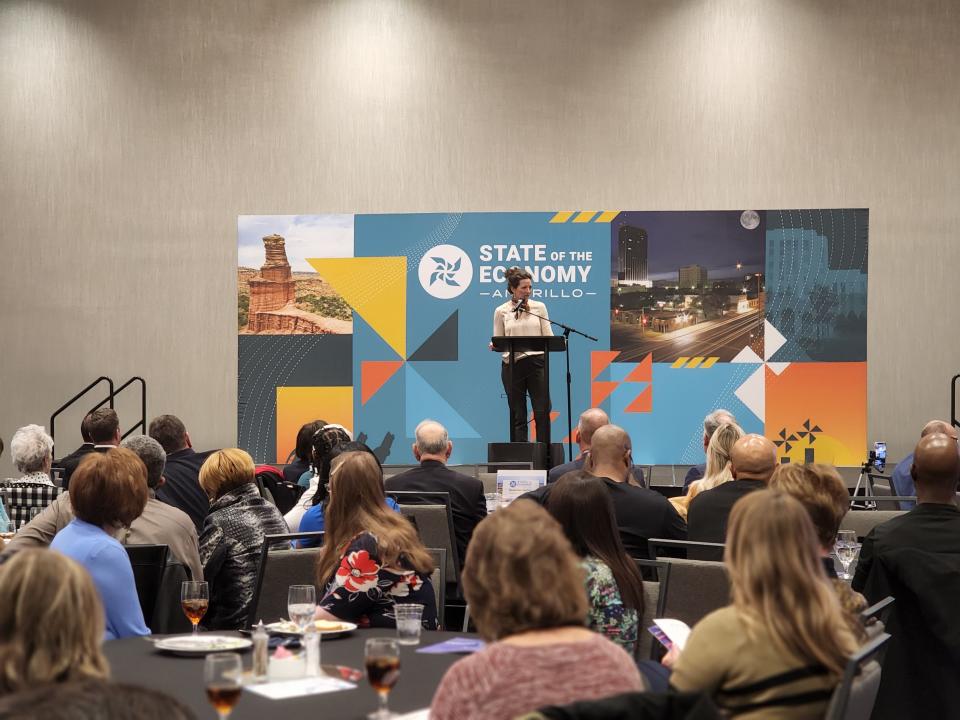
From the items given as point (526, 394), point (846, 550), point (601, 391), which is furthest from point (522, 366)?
point (846, 550)

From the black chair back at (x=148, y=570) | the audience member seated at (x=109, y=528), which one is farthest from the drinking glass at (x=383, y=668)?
the black chair back at (x=148, y=570)

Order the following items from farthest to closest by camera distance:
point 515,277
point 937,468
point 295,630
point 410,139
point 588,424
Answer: point 410,139 → point 515,277 → point 588,424 → point 937,468 → point 295,630

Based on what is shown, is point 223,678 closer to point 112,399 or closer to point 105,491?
point 105,491

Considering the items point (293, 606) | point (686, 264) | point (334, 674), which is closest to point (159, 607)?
point (293, 606)

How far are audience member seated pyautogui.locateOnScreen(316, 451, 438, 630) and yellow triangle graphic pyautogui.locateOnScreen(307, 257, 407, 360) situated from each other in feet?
24.6

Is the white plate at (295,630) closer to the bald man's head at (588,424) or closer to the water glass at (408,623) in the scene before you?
the water glass at (408,623)

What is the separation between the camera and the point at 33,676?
157 centimetres

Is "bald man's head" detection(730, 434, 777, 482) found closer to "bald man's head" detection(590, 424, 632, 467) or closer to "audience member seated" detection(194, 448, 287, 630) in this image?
"bald man's head" detection(590, 424, 632, 467)

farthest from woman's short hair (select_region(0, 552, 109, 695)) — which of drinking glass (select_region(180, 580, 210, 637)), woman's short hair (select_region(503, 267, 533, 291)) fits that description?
woman's short hair (select_region(503, 267, 533, 291))

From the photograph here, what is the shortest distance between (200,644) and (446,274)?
833 centimetres

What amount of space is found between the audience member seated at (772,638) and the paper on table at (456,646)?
82cm

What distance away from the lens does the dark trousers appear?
9791mm

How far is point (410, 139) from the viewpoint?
11.8 metres

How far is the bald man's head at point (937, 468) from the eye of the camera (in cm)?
371
